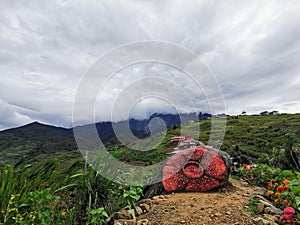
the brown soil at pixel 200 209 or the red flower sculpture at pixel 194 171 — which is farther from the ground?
the red flower sculpture at pixel 194 171

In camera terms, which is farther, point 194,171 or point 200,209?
point 194,171

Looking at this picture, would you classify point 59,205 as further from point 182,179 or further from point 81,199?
point 182,179

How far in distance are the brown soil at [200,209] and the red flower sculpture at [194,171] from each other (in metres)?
0.25

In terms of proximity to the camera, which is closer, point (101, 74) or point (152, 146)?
point (101, 74)

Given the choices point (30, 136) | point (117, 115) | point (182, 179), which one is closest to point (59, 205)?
point (117, 115)

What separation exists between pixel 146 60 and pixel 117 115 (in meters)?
1.09

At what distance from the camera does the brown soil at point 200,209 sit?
10.7ft

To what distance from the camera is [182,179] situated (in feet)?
15.6

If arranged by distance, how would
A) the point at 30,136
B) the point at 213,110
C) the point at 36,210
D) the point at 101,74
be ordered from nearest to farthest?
the point at 36,210, the point at 101,74, the point at 213,110, the point at 30,136

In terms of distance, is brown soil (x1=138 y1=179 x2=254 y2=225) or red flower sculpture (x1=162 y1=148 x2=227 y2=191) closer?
brown soil (x1=138 y1=179 x2=254 y2=225)

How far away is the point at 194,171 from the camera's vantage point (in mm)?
4879

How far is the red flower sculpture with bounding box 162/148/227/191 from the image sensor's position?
4719 millimetres

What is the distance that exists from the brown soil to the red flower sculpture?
0.25 metres

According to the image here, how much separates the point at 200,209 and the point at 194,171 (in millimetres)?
Result: 1309
